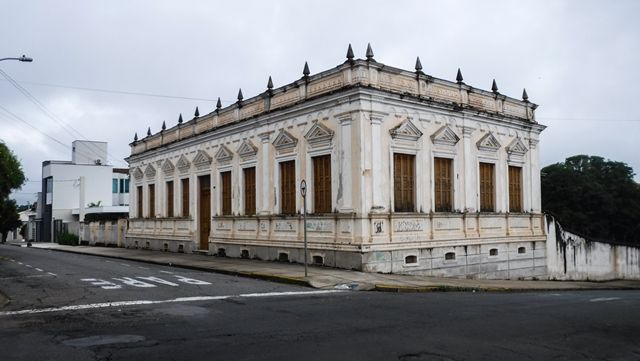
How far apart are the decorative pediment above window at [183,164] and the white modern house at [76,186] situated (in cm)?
3111

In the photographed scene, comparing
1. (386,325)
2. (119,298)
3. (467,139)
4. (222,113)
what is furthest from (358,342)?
(222,113)

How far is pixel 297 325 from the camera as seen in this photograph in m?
8.75

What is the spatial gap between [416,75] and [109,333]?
1513 centimetres

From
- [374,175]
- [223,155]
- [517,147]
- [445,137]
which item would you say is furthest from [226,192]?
[517,147]

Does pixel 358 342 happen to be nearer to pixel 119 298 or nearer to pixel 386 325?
pixel 386 325

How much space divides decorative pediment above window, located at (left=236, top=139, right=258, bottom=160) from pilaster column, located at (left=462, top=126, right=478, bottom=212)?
8333mm

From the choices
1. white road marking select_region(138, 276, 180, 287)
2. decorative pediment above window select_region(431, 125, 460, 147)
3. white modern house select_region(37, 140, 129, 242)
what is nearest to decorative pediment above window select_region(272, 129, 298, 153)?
decorative pediment above window select_region(431, 125, 460, 147)

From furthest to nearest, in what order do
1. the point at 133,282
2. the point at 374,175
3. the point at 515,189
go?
the point at 515,189 → the point at 374,175 → the point at 133,282

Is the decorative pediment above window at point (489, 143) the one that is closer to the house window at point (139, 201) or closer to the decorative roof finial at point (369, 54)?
the decorative roof finial at point (369, 54)

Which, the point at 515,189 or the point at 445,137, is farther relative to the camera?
the point at 515,189

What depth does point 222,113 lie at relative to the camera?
1029 inches

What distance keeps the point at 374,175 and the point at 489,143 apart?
717 centimetres

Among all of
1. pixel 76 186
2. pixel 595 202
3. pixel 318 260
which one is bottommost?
pixel 318 260

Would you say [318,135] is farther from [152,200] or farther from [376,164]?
[152,200]
